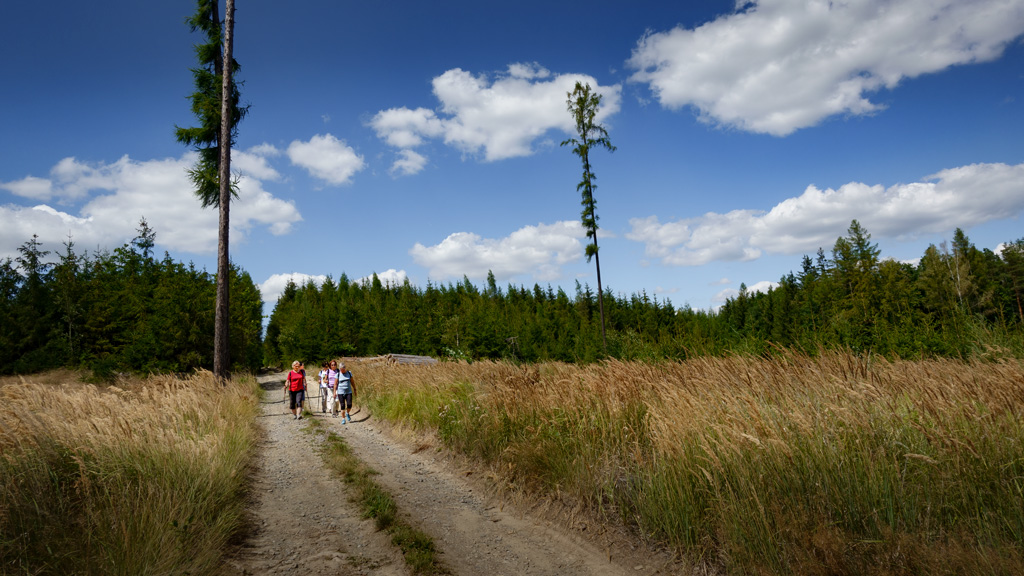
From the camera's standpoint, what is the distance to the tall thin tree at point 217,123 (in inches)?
550

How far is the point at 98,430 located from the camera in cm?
534

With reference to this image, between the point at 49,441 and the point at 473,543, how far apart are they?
463cm

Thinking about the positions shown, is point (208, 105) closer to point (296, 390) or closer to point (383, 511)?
point (296, 390)

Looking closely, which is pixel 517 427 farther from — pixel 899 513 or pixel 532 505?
pixel 899 513

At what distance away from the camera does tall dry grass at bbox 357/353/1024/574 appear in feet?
9.52

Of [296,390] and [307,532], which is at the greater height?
[296,390]

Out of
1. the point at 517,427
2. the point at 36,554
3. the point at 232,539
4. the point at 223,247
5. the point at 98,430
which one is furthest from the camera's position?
A: the point at 223,247

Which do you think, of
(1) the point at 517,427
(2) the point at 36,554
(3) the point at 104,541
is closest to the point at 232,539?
(3) the point at 104,541

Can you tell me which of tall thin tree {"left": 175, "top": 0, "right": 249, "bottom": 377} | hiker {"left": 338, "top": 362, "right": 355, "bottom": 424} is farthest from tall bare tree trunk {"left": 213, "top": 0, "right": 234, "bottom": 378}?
hiker {"left": 338, "top": 362, "right": 355, "bottom": 424}

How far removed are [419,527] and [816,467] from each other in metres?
3.98

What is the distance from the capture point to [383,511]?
5305 mm

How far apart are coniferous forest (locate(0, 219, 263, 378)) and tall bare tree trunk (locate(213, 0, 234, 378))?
39.7ft

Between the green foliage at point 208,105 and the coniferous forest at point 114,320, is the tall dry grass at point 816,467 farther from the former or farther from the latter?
the coniferous forest at point 114,320

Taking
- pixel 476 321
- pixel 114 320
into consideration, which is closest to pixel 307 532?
pixel 114 320
